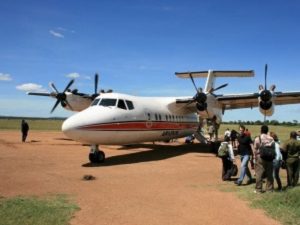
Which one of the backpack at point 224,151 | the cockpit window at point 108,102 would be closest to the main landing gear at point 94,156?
the cockpit window at point 108,102

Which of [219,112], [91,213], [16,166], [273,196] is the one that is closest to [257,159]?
[273,196]

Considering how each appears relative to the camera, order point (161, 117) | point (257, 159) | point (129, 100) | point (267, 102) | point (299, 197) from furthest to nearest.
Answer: point (161, 117)
point (267, 102)
point (129, 100)
point (257, 159)
point (299, 197)

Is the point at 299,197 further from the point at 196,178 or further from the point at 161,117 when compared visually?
the point at 161,117

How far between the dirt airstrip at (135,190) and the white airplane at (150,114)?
4.73ft

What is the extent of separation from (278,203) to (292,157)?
7.49 ft

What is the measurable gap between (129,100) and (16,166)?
6.74 meters

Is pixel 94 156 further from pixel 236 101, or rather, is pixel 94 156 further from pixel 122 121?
pixel 236 101

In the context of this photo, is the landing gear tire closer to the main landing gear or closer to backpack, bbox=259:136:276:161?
the main landing gear

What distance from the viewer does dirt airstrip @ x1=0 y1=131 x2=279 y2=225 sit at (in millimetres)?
7500

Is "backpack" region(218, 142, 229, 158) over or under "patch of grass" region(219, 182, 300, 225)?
over

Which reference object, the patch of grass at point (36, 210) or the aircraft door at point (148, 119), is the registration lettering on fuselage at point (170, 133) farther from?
the patch of grass at point (36, 210)

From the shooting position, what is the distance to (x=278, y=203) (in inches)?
334

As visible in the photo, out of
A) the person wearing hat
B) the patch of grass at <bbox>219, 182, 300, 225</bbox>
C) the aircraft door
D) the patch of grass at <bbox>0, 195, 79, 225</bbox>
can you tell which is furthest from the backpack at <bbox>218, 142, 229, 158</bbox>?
the aircraft door

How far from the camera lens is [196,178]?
1273 centimetres
